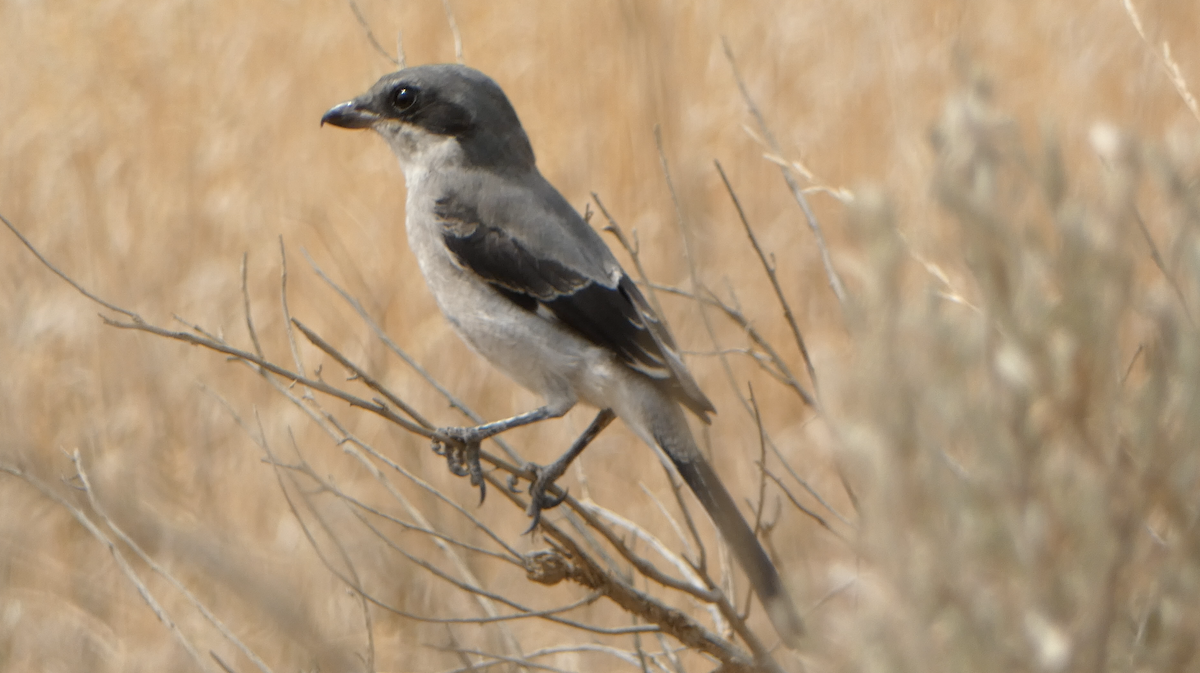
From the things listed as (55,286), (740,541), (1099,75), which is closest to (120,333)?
(55,286)

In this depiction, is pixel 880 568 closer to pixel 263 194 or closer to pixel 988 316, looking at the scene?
pixel 988 316

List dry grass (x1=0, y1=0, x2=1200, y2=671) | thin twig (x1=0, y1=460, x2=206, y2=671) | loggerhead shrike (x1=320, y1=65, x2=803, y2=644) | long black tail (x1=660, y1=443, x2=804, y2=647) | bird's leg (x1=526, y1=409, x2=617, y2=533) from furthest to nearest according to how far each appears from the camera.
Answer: loggerhead shrike (x1=320, y1=65, x2=803, y2=644) < bird's leg (x1=526, y1=409, x2=617, y2=533) < long black tail (x1=660, y1=443, x2=804, y2=647) < thin twig (x1=0, y1=460, x2=206, y2=671) < dry grass (x1=0, y1=0, x2=1200, y2=671)

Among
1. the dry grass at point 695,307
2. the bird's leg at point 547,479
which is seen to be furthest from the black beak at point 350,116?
the bird's leg at point 547,479

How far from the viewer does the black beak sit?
356cm

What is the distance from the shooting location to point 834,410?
131 cm

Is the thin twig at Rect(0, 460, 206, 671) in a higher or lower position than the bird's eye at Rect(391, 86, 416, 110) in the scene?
lower

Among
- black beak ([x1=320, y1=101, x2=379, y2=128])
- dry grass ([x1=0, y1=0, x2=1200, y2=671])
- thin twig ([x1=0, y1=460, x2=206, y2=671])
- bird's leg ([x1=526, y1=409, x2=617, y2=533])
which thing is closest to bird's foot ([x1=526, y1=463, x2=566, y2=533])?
bird's leg ([x1=526, y1=409, x2=617, y2=533])

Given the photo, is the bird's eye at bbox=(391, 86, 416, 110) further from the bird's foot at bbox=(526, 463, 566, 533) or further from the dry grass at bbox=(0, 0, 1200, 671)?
the bird's foot at bbox=(526, 463, 566, 533)

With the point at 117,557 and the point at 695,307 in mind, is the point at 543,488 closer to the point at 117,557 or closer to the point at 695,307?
the point at 695,307

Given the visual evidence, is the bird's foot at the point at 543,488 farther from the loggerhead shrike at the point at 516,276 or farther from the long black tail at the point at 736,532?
the long black tail at the point at 736,532

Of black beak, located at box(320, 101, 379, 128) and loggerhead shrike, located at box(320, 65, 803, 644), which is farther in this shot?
black beak, located at box(320, 101, 379, 128)

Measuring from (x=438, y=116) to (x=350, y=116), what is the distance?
0.25 metres

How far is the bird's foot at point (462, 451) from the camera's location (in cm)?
299

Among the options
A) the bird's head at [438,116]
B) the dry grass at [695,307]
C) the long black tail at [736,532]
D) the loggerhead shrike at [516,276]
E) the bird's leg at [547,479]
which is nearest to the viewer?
the dry grass at [695,307]
